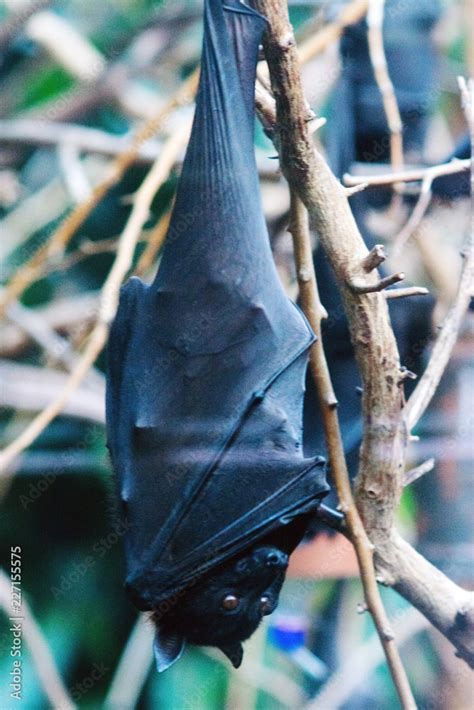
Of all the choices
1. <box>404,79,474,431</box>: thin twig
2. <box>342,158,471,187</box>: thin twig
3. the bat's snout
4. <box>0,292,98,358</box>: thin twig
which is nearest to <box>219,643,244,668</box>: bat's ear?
the bat's snout

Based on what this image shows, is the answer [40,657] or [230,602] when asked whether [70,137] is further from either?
[230,602]

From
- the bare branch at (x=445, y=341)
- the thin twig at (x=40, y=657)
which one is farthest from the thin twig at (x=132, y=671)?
the bare branch at (x=445, y=341)

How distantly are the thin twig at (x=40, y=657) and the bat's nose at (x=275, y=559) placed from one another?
983mm

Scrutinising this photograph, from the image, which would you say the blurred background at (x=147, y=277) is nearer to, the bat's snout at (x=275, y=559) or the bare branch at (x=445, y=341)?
the bare branch at (x=445, y=341)

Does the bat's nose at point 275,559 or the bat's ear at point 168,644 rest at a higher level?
the bat's nose at point 275,559

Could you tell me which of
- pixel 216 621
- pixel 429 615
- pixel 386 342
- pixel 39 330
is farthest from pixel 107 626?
pixel 386 342

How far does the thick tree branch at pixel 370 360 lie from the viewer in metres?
1.06

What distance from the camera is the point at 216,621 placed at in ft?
4.16

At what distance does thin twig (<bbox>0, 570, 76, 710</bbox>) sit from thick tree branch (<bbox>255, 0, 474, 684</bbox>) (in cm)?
106

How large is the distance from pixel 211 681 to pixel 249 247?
1.30 m

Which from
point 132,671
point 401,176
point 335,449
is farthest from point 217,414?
point 132,671

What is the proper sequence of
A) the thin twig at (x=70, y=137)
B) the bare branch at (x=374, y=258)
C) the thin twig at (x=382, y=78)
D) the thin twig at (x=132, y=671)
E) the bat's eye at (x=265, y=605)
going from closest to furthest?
the bare branch at (x=374, y=258) < the bat's eye at (x=265, y=605) < the thin twig at (x=382, y=78) < the thin twig at (x=132, y=671) < the thin twig at (x=70, y=137)

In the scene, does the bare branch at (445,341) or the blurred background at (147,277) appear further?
the blurred background at (147,277)

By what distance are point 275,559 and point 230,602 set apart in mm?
92
